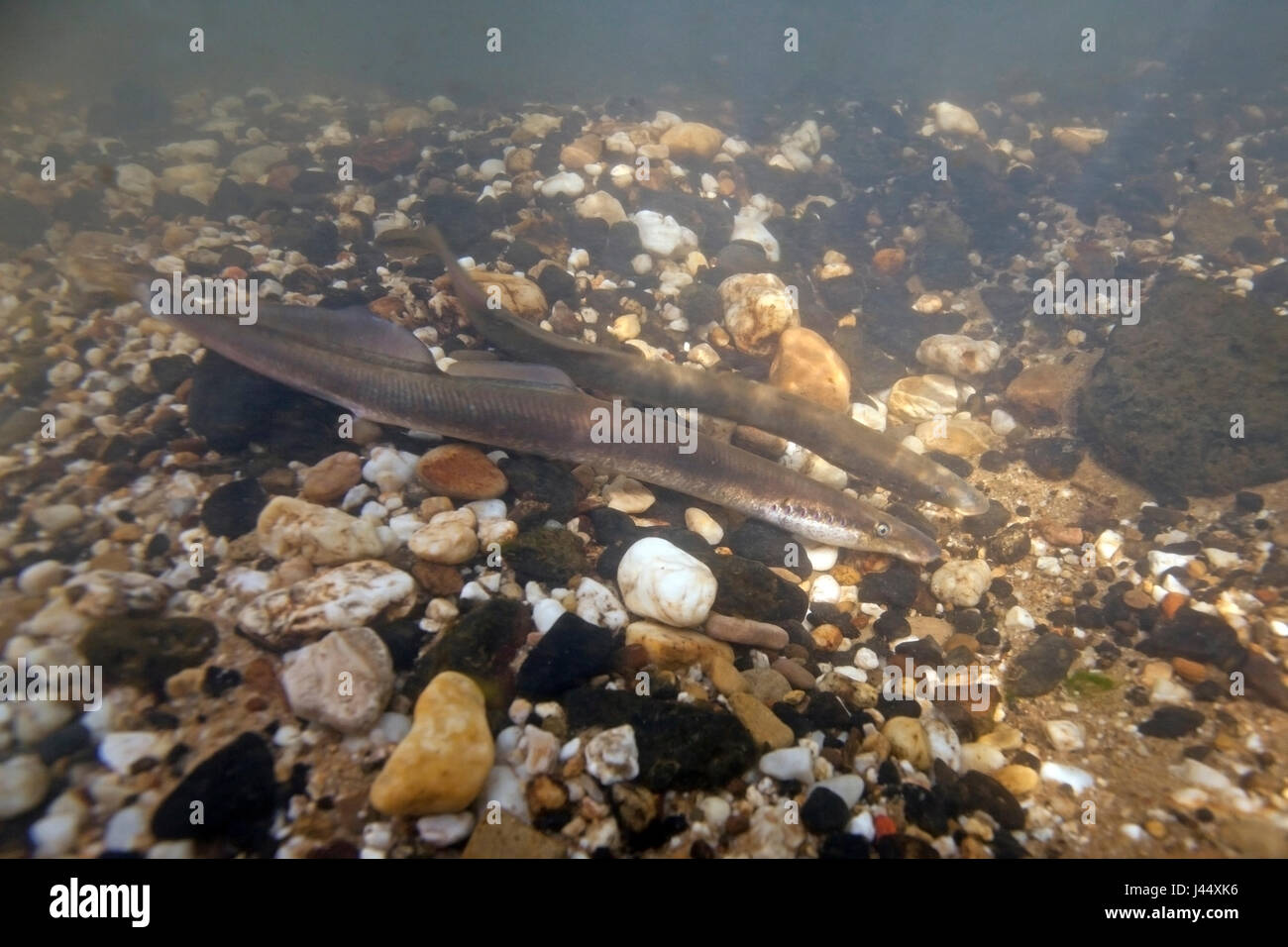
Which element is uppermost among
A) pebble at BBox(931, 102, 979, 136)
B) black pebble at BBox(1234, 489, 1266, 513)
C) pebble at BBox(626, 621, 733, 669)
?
pebble at BBox(931, 102, 979, 136)

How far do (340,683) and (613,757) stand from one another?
1.28 m

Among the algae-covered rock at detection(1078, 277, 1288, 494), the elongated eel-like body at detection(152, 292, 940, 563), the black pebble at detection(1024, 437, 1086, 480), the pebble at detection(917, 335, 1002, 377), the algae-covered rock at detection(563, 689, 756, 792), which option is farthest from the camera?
the pebble at detection(917, 335, 1002, 377)

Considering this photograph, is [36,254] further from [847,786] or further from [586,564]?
[847,786]

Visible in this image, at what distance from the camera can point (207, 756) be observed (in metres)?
2.43

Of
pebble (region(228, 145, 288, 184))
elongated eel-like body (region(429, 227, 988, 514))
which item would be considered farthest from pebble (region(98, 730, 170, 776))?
pebble (region(228, 145, 288, 184))

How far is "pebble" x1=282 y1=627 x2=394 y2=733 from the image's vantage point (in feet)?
8.22

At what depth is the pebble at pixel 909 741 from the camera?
2.85m

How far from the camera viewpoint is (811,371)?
217 inches

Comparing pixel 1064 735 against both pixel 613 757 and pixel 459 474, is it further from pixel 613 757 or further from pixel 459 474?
pixel 459 474

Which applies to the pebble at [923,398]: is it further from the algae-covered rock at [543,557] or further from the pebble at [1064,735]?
the algae-covered rock at [543,557]

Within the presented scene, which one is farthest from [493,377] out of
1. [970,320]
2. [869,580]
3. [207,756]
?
[970,320]

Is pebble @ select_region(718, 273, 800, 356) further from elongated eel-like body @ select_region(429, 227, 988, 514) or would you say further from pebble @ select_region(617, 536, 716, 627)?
pebble @ select_region(617, 536, 716, 627)

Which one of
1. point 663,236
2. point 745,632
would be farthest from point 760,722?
point 663,236

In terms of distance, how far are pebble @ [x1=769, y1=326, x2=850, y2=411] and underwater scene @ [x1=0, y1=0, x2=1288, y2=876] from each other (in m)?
0.05
